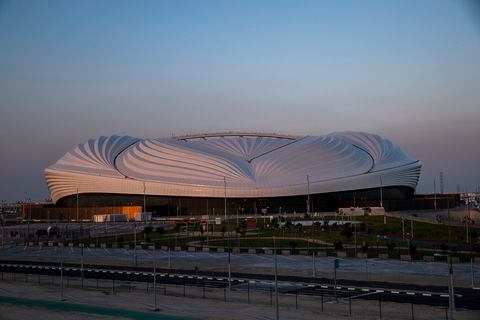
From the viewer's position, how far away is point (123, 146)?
470 feet

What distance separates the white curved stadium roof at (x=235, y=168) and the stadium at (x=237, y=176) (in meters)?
0.20

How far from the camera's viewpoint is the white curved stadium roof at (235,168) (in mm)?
120625

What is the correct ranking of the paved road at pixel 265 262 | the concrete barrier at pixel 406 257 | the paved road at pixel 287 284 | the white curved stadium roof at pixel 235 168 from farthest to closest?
the white curved stadium roof at pixel 235 168 < the concrete barrier at pixel 406 257 < the paved road at pixel 265 262 < the paved road at pixel 287 284

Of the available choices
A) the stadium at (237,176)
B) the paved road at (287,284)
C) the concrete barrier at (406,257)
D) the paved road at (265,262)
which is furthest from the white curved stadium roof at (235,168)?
the paved road at (287,284)

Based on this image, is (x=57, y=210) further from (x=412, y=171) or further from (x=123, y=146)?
(x=412, y=171)

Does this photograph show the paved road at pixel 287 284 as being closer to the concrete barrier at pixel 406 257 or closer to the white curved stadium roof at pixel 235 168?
the concrete barrier at pixel 406 257

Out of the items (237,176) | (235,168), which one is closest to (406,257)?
(237,176)

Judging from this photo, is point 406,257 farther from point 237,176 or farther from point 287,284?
point 237,176

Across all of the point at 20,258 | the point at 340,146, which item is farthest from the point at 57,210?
the point at 20,258

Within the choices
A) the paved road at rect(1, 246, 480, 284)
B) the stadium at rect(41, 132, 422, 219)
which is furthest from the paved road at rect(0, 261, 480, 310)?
the stadium at rect(41, 132, 422, 219)

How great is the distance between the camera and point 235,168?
123438mm

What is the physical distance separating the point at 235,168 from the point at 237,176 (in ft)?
8.05

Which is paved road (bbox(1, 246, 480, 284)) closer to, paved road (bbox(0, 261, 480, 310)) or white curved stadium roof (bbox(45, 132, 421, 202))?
paved road (bbox(0, 261, 480, 310))

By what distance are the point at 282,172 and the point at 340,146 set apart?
53.3ft
